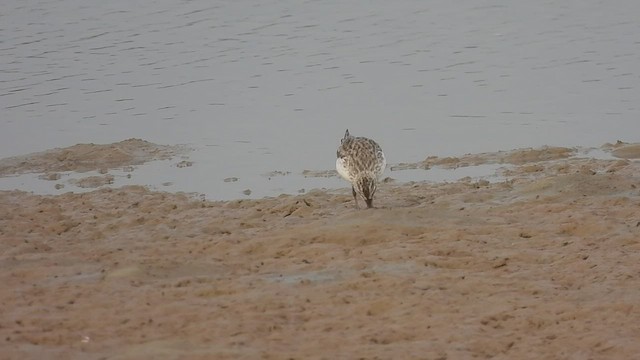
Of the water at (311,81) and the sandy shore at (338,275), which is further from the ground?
the sandy shore at (338,275)

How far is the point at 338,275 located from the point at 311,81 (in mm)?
9787

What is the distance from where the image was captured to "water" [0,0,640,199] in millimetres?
14234

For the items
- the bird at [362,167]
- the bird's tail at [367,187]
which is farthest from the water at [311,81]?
the bird's tail at [367,187]

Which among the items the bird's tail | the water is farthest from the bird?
the water

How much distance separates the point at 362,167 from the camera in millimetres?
11000

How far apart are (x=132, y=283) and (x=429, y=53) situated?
11853 mm

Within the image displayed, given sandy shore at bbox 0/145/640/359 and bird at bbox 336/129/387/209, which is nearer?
sandy shore at bbox 0/145/640/359

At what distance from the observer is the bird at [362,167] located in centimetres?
1098

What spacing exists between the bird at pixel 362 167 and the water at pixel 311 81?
1.41 m

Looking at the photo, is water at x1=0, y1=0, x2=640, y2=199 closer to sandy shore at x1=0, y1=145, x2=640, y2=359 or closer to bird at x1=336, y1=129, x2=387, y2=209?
bird at x1=336, y1=129, x2=387, y2=209

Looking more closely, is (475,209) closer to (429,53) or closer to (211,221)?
(211,221)

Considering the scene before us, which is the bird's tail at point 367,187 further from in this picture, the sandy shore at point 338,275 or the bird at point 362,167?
the sandy shore at point 338,275

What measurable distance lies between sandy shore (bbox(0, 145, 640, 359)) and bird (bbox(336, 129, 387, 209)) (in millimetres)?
359

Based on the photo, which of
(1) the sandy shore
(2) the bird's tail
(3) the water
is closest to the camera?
(1) the sandy shore
